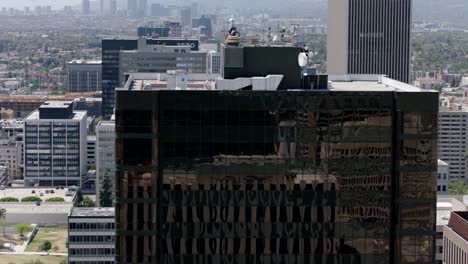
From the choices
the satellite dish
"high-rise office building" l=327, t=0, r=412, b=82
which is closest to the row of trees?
"high-rise office building" l=327, t=0, r=412, b=82

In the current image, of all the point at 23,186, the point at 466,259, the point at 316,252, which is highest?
the point at 316,252

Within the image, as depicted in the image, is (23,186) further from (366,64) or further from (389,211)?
(389,211)

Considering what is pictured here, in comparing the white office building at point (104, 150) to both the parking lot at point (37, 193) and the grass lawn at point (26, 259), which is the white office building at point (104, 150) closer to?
the parking lot at point (37, 193)

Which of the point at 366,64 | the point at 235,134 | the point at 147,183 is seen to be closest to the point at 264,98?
the point at 235,134

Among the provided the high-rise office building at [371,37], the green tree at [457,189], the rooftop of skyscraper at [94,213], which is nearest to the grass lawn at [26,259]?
the rooftop of skyscraper at [94,213]

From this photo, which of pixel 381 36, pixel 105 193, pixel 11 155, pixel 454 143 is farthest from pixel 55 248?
pixel 454 143
